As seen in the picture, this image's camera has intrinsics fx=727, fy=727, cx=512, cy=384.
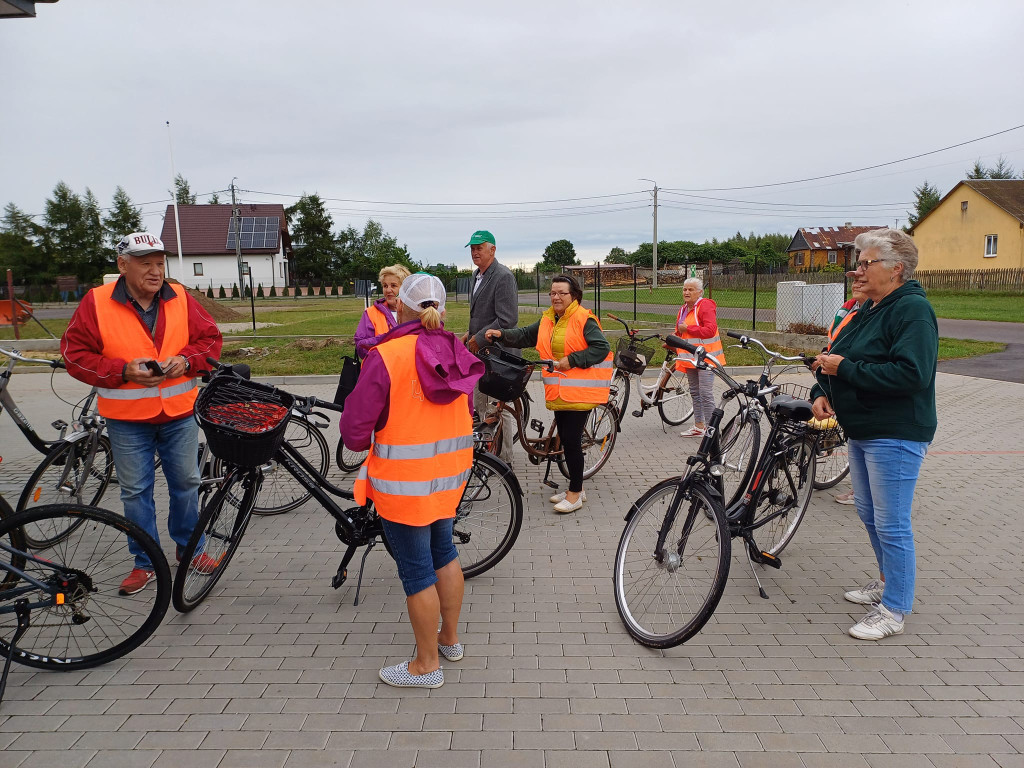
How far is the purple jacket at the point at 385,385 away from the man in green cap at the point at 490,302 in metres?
3.16

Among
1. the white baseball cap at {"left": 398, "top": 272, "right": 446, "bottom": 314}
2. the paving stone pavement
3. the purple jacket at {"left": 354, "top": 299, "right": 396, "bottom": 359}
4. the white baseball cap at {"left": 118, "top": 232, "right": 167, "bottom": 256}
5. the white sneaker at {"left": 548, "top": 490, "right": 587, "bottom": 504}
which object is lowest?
the paving stone pavement

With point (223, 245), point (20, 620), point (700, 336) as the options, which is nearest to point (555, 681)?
point (20, 620)

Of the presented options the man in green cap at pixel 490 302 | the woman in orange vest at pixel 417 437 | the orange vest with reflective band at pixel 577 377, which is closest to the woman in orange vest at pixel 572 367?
the orange vest with reflective band at pixel 577 377

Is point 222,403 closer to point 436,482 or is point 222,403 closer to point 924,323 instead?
point 436,482

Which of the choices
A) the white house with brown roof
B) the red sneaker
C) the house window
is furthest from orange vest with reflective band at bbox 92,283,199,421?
the white house with brown roof

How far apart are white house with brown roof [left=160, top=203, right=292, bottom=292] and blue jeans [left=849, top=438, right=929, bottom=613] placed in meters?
64.1

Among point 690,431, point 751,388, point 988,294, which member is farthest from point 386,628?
point 988,294

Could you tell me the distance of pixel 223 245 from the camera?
65375 mm

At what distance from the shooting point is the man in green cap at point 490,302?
6453 millimetres

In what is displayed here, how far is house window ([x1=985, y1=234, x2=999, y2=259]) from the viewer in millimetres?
43084

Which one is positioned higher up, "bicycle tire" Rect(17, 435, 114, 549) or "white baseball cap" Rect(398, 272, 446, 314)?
"white baseball cap" Rect(398, 272, 446, 314)

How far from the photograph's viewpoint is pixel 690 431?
8.91 m

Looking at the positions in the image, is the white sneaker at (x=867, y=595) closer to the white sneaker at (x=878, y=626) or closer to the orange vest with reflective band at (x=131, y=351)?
the white sneaker at (x=878, y=626)

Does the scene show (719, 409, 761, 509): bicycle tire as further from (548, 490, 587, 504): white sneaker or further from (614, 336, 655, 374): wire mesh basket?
(614, 336, 655, 374): wire mesh basket
